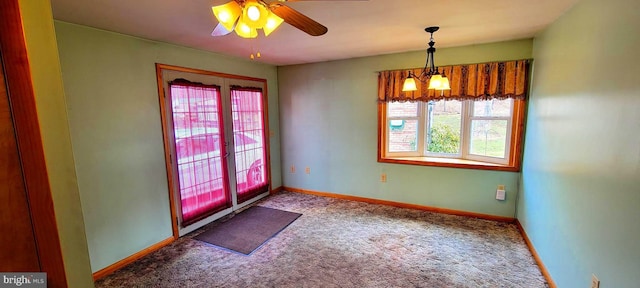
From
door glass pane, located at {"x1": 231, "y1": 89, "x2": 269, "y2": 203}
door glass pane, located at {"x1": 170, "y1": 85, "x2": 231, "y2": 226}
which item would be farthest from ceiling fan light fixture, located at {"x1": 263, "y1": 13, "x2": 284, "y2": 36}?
door glass pane, located at {"x1": 231, "y1": 89, "x2": 269, "y2": 203}

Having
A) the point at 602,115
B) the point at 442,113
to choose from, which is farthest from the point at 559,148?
the point at 442,113

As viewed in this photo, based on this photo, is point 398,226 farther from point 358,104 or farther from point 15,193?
point 15,193

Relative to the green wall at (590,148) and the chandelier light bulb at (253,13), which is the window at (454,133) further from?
the chandelier light bulb at (253,13)

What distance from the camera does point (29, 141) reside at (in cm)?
86

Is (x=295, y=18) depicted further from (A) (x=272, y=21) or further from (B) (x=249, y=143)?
(B) (x=249, y=143)

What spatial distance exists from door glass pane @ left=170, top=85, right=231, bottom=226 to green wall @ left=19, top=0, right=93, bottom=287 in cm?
215

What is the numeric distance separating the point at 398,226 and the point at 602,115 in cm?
221

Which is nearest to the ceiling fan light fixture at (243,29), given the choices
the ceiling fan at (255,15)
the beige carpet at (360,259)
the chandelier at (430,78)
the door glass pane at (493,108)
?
the ceiling fan at (255,15)

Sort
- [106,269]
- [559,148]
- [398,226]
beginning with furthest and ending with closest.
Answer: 1. [398,226]
2. [106,269]
3. [559,148]

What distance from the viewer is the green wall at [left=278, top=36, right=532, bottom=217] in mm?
3361

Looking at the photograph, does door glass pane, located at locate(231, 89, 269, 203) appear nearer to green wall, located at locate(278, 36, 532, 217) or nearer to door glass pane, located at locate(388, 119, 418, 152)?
green wall, located at locate(278, 36, 532, 217)

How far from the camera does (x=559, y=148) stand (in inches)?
84.4

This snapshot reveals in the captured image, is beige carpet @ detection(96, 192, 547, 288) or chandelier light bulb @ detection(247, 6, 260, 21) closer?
chandelier light bulb @ detection(247, 6, 260, 21)

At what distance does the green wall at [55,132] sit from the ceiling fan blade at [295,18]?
0.91 metres
